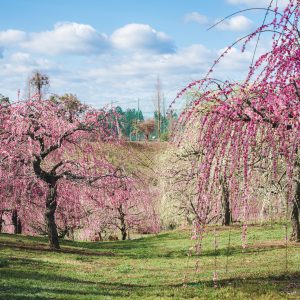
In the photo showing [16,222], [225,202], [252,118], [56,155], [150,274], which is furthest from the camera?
[16,222]

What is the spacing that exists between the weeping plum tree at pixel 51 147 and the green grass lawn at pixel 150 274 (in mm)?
2857

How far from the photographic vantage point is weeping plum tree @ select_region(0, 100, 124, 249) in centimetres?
1834

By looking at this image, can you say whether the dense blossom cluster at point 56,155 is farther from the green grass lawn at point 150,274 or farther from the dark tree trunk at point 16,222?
the dark tree trunk at point 16,222

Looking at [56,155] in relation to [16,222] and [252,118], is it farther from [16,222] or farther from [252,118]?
[252,118]

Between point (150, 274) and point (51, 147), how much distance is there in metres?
6.60

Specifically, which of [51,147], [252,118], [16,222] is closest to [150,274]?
[51,147]

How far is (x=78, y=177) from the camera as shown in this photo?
1922 centimetres

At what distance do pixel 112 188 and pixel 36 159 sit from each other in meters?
3.46

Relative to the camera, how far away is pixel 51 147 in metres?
19.0

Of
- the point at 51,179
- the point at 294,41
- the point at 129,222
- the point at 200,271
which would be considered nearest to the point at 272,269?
the point at 200,271

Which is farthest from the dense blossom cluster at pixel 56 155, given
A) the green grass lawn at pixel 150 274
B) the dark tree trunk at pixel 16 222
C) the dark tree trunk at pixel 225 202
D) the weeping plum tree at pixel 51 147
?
the dark tree trunk at pixel 16 222

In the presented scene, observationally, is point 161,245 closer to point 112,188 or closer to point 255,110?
point 112,188

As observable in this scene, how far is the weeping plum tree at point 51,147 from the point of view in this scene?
18344 mm

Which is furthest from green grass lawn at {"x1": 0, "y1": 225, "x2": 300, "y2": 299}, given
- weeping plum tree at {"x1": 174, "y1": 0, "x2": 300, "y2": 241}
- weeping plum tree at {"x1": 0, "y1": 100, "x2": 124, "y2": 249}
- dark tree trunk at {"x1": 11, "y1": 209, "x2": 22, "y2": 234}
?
dark tree trunk at {"x1": 11, "y1": 209, "x2": 22, "y2": 234}
